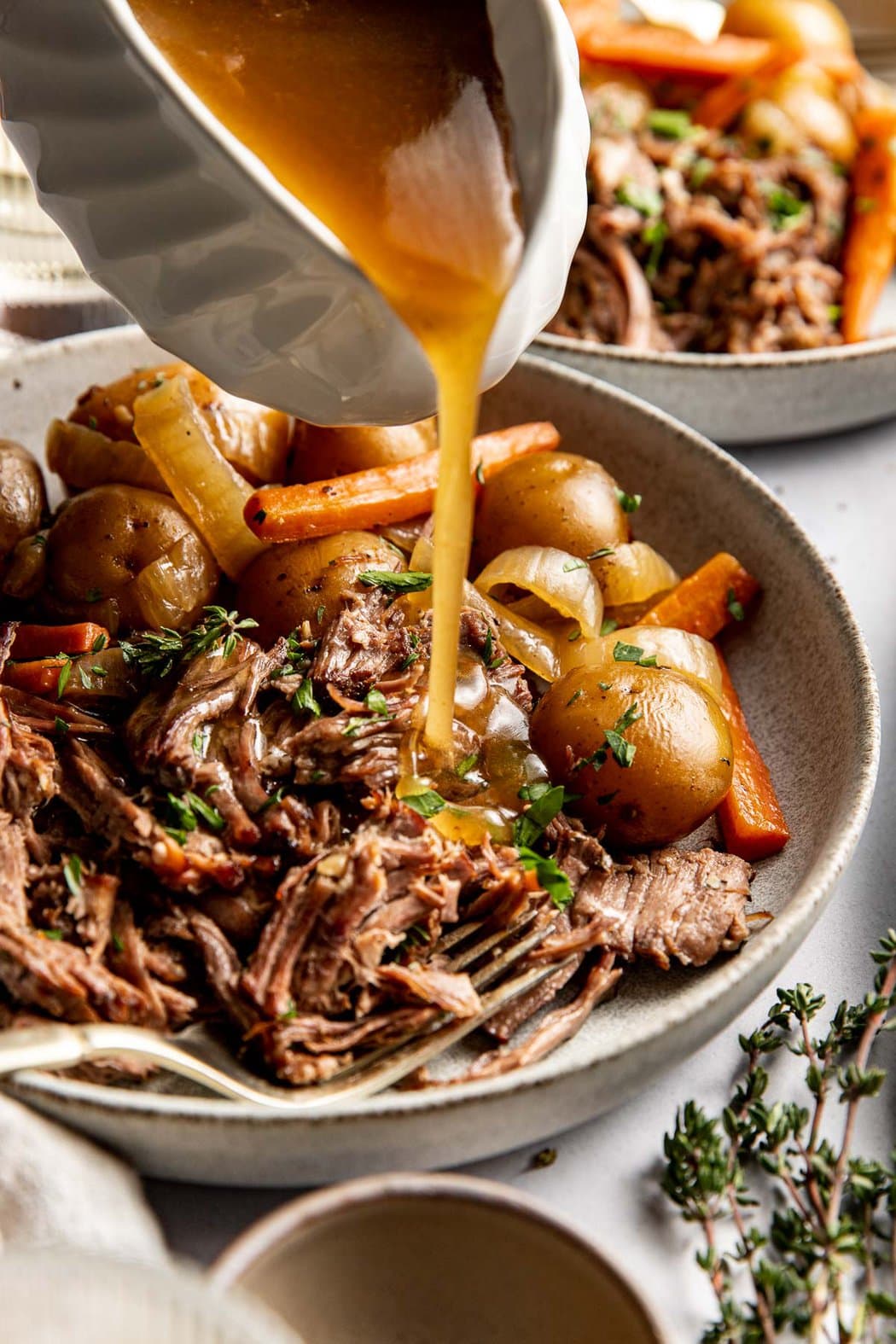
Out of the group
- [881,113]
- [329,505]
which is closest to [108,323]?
[329,505]

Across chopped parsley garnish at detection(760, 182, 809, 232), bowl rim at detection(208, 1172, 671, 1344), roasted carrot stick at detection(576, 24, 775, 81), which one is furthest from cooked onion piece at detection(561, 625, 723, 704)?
roasted carrot stick at detection(576, 24, 775, 81)

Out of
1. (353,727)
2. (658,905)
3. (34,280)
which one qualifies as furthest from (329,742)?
(34,280)

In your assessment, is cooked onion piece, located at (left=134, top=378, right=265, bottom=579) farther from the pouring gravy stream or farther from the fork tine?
the fork tine

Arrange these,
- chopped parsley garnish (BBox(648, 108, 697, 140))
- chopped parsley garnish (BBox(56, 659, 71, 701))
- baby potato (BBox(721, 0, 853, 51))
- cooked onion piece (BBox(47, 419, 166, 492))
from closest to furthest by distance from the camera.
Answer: chopped parsley garnish (BBox(56, 659, 71, 701)) < cooked onion piece (BBox(47, 419, 166, 492)) < chopped parsley garnish (BBox(648, 108, 697, 140)) < baby potato (BBox(721, 0, 853, 51))

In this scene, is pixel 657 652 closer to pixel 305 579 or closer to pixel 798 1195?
pixel 305 579

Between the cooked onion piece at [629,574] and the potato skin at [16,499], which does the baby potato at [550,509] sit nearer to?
the cooked onion piece at [629,574]

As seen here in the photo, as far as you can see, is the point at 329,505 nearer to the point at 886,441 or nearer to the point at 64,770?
the point at 64,770

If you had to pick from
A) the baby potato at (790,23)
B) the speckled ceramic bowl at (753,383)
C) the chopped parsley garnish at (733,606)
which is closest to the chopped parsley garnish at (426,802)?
the chopped parsley garnish at (733,606)
